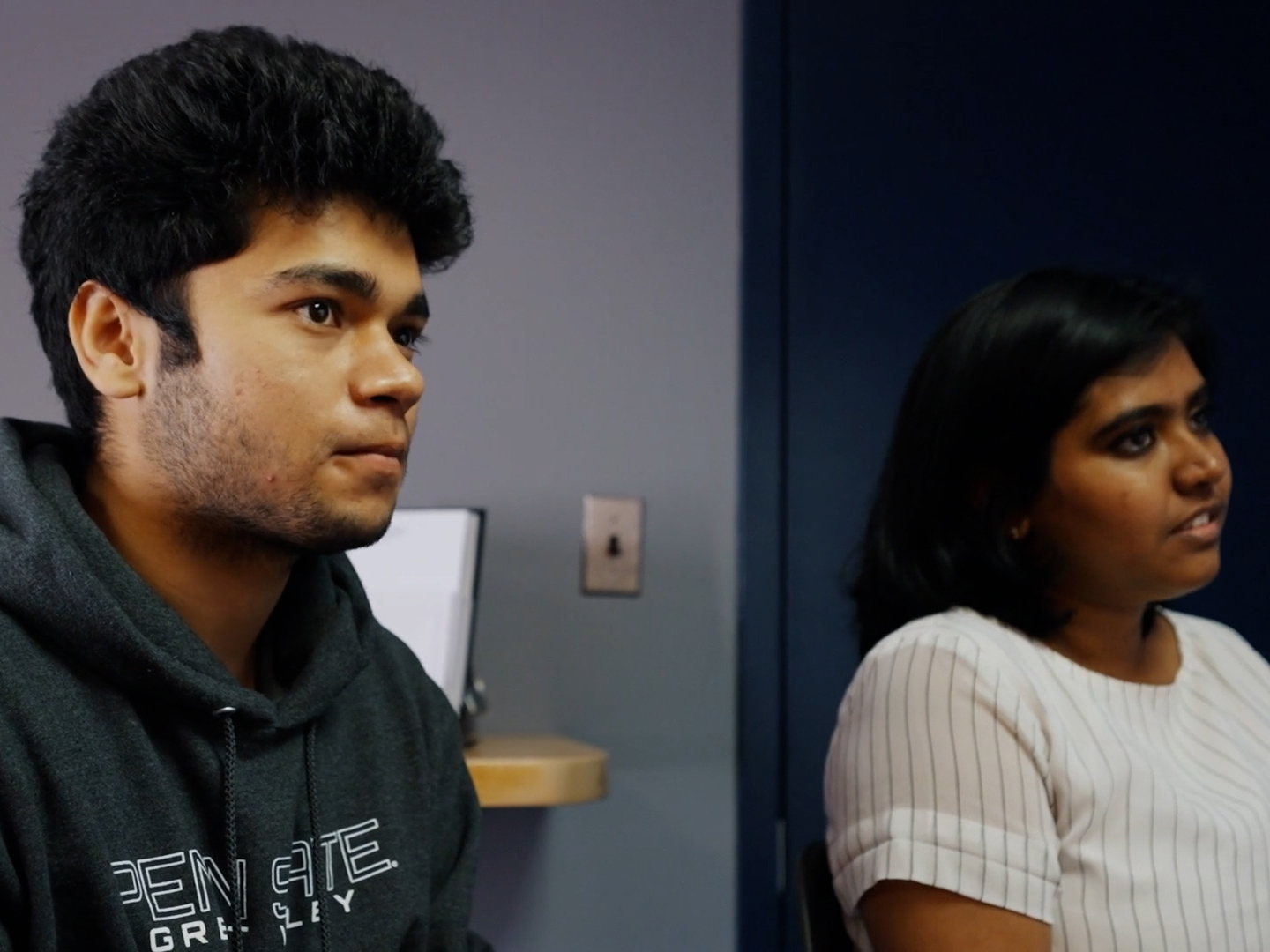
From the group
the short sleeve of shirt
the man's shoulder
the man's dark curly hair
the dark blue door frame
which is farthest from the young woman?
the man's dark curly hair

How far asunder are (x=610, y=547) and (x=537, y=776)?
0.41 meters

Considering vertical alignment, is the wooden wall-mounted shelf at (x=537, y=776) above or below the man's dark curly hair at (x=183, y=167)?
below

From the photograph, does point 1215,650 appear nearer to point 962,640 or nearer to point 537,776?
point 962,640

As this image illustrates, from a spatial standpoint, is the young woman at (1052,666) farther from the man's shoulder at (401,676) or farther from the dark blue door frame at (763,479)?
the dark blue door frame at (763,479)

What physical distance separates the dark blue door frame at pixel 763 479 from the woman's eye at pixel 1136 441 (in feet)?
2.24

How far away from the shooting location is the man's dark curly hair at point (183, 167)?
942mm

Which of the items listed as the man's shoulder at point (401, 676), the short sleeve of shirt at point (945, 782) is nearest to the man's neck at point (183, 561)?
the man's shoulder at point (401, 676)

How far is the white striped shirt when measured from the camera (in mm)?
1103

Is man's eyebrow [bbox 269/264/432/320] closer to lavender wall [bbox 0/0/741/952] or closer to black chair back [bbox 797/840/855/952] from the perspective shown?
black chair back [bbox 797/840/855/952]

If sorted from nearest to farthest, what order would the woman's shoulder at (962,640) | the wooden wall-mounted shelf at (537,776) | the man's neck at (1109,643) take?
the woman's shoulder at (962,640) → the man's neck at (1109,643) → the wooden wall-mounted shelf at (537,776)

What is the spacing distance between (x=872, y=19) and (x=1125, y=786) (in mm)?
1258

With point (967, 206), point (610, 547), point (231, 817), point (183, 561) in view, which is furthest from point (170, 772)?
point (967, 206)

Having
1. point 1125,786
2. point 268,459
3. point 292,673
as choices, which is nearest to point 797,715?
point 1125,786

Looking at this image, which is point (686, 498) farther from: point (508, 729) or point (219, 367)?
point (219, 367)
